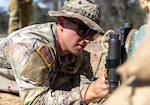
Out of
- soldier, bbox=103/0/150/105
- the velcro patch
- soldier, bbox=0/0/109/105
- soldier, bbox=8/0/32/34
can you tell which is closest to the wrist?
soldier, bbox=0/0/109/105

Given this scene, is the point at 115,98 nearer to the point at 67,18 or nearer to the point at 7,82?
the point at 67,18

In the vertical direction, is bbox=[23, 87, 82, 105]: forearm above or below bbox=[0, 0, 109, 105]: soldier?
below

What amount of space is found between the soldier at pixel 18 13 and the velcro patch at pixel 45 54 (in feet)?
13.7

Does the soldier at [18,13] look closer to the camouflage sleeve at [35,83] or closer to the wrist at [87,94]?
the camouflage sleeve at [35,83]

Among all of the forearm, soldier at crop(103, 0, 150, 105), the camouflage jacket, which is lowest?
the forearm

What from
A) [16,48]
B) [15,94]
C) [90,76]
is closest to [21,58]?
[16,48]

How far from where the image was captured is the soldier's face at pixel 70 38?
260cm

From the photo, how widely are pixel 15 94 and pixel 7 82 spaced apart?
0.40 feet

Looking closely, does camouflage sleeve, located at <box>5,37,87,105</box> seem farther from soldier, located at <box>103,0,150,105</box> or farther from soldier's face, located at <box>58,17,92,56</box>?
soldier, located at <box>103,0,150,105</box>

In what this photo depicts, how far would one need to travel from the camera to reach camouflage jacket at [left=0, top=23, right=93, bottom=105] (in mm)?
2516

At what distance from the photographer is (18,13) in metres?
6.82

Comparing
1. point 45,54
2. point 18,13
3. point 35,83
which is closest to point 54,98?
point 35,83

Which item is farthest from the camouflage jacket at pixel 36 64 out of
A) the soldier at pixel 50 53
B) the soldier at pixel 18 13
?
the soldier at pixel 18 13

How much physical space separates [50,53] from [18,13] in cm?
431
